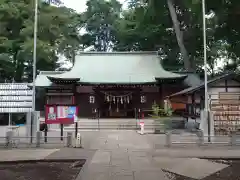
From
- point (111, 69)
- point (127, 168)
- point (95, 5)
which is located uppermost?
point (95, 5)

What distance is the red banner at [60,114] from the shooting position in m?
12.7

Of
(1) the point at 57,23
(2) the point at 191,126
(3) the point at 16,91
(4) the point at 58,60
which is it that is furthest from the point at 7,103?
(4) the point at 58,60

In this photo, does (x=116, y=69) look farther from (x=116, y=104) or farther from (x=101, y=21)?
(x=101, y=21)

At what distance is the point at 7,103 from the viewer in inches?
659

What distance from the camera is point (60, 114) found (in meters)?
12.8

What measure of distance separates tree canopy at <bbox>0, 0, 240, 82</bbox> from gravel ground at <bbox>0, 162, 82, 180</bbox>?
1856 centimetres

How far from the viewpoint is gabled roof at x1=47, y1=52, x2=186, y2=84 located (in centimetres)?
2555

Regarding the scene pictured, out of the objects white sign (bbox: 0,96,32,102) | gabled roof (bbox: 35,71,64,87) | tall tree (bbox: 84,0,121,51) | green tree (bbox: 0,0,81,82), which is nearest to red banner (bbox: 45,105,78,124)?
white sign (bbox: 0,96,32,102)

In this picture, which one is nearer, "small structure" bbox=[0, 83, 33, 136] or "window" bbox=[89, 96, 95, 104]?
"small structure" bbox=[0, 83, 33, 136]

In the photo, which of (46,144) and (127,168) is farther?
(46,144)

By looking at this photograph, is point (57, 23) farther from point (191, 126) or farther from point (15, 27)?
point (191, 126)

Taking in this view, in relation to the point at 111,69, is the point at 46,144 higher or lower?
lower

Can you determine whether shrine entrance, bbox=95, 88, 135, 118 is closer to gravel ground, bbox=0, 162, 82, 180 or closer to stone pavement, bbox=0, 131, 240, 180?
stone pavement, bbox=0, 131, 240, 180

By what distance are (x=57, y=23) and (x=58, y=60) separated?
311 inches
